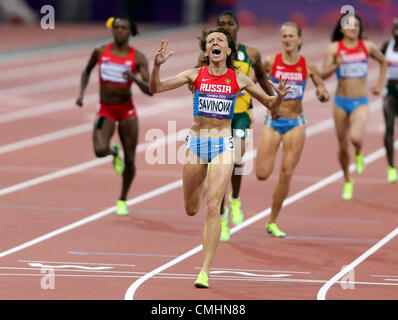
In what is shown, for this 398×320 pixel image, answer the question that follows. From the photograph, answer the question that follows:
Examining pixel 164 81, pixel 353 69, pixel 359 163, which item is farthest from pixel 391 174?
pixel 164 81

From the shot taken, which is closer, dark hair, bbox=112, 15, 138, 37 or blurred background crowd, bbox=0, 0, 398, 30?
dark hair, bbox=112, 15, 138, 37

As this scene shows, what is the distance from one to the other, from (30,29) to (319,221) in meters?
32.5

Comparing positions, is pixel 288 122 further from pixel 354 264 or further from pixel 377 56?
pixel 377 56

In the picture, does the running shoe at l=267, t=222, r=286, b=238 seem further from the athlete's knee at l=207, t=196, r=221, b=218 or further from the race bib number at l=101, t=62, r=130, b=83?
the athlete's knee at l=207, t=196, r=221, b=218

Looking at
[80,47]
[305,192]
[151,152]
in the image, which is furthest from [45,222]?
[80,47]

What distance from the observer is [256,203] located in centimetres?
1653

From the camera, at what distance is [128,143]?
15.5 meters

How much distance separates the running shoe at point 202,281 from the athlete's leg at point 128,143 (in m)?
4.63

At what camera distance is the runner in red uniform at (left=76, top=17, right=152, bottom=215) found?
50.0 ft

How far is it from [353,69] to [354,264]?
4.75 m

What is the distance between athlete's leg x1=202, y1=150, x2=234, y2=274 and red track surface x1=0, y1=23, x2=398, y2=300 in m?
0.35

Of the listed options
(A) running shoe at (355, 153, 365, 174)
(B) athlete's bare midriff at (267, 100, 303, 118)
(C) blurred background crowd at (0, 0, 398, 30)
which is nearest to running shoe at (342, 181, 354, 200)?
(A) running shoe at (355, 153, 365, 174)

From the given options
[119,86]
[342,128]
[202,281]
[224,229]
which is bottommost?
[224,229]

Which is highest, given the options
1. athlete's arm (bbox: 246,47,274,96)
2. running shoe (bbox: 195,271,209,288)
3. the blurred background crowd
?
athlete's arm (bbox: 246,47,274,96)
